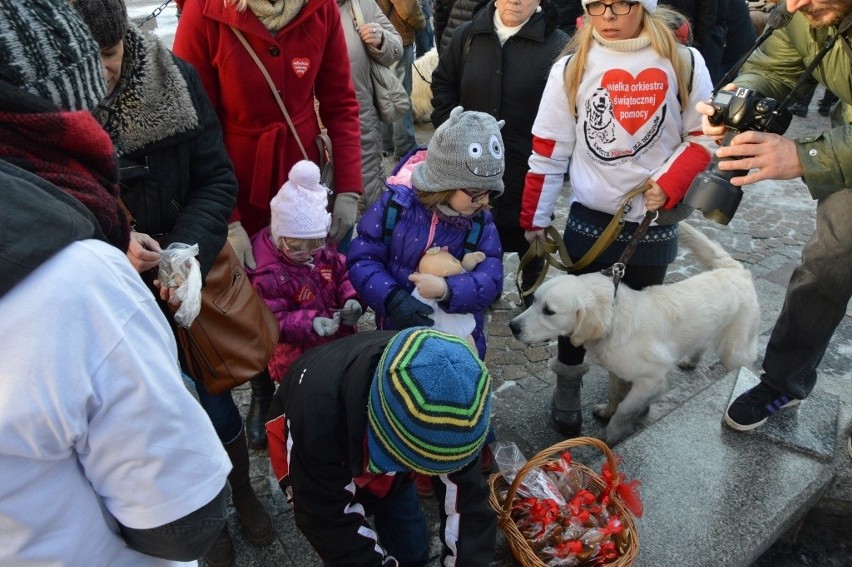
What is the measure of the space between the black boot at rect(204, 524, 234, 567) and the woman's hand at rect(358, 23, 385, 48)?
269 centimetres

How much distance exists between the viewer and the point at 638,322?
117 inches

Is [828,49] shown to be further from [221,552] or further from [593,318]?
[221,552]

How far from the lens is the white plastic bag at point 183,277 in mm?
1899

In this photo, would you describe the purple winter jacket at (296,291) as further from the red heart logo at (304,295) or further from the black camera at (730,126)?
the black camera at (730,126)

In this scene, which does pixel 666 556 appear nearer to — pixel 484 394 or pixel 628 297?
pixel 628 297

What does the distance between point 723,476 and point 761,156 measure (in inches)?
58.2

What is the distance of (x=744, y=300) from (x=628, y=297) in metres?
0.78

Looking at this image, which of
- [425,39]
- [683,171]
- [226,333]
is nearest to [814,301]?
[683,171]

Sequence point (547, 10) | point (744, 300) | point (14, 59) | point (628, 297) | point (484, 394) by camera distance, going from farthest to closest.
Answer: point (547, 10), point (744, 300), point (628, 297), point (484, 394), point (14, 59)

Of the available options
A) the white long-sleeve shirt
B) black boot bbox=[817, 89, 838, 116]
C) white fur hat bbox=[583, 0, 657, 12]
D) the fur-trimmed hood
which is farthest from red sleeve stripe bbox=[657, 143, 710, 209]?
black boot bbox=[817, 89, 838, 116]

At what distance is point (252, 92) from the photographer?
2.58 metres

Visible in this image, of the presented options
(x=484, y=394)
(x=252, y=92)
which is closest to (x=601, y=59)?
(x=252, y=92)

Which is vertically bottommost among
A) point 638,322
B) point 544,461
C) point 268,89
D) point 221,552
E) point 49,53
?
point 221,552

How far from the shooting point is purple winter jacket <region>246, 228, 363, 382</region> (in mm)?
2725
